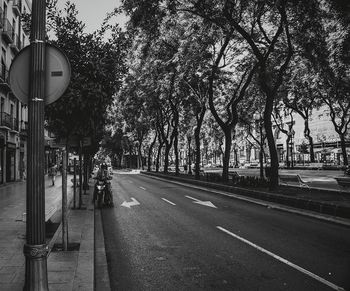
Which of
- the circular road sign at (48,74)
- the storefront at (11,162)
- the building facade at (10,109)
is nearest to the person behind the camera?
the circular road sign at (48,74)

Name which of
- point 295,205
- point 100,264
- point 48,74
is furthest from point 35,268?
point 295,205

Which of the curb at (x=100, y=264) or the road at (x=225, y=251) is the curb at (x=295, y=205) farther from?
the curb at (x=100, y=264)

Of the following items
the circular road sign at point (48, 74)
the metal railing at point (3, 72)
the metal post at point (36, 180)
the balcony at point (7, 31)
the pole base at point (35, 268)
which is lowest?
the pole base at point (35, 268)

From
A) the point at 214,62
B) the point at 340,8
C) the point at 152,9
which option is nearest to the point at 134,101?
the point at 214,62

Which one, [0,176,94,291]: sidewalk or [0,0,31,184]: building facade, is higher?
[0,0,31,184]: building facade

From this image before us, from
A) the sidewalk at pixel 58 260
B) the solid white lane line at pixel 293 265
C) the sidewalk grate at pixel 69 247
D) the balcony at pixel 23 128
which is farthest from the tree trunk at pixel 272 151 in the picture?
the balcony at pixel 23 128

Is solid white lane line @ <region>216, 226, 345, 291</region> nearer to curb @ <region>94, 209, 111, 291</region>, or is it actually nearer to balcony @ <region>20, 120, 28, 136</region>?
curb @ <region>94, 209, 111, 291</region>

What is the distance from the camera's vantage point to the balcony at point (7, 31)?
24.5 m

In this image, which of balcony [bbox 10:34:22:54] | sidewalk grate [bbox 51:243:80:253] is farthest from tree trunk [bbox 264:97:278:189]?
balcony [bbox 10:34:22:54]

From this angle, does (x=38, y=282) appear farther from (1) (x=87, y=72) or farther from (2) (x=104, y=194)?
(2) (x=104, y=194)

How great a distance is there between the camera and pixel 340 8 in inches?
393

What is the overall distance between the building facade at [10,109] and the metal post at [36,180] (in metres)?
21.0

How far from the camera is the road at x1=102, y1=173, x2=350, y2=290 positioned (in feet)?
17.0

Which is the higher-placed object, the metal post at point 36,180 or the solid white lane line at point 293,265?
the metal post at point 36,180
